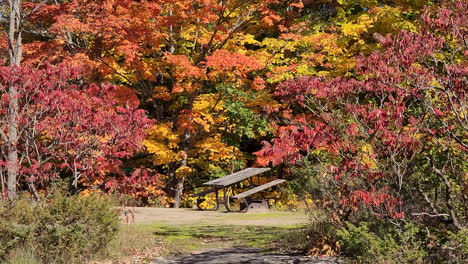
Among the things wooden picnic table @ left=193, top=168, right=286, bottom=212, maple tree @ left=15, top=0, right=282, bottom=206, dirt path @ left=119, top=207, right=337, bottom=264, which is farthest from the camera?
maple tree @ left=15, top=0, right=282, bottom=206

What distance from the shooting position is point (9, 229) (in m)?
8.34

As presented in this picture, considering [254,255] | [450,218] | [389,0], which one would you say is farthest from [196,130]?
[450,218]

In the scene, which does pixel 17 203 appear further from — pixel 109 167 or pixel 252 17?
pixel 252 17

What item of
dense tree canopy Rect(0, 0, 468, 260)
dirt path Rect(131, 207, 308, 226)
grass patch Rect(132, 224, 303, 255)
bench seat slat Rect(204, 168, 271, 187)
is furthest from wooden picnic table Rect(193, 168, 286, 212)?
grass patch Rect(132, 224, 303, 255)

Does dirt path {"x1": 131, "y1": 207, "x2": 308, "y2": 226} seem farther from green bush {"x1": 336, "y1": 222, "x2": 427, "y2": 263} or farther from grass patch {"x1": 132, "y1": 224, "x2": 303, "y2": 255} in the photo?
green bush {"x1": 336, "y1": 222, "x2": 427, "y2": 263}

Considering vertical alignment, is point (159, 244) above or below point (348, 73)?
below

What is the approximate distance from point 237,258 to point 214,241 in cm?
276

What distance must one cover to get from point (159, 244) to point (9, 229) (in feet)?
12.4

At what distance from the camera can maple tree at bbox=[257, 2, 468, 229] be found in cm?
775

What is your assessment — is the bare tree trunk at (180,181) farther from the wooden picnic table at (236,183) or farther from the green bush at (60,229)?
the green bush at (60,229)

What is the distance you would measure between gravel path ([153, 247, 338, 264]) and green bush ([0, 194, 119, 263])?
1.31 m

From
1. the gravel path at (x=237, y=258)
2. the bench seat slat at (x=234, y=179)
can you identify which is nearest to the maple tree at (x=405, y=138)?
Result: the gravel path at (x=237, y=258)

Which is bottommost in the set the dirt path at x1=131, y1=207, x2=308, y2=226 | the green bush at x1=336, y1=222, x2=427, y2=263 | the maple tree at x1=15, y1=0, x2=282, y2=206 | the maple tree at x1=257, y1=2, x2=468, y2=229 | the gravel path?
the gravel path

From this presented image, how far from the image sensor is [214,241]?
12398 millimetres
